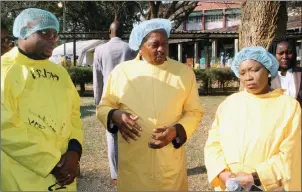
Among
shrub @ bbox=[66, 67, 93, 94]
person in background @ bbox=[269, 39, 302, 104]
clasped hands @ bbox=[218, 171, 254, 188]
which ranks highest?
person in background @ bbox=[269, 39, 302, 104]

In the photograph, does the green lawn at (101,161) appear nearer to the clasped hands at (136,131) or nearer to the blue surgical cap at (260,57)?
the clasped hands at (136,131)

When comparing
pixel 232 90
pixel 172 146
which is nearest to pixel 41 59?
pixel 172 146

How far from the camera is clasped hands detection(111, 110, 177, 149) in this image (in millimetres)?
2920

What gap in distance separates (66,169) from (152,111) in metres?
0.79

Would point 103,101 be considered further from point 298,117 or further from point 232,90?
point 232,90

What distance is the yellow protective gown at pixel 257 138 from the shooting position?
8.36 feet

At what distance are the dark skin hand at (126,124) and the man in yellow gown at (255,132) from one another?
0.50 meters

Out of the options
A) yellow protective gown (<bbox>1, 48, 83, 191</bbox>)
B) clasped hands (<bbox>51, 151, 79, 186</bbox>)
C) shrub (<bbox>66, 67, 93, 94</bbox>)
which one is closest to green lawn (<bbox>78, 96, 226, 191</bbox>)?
clasped hands (<bbox>51, 151, 79, 186</bbox>)

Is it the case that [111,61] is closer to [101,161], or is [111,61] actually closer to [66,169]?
[101,161]

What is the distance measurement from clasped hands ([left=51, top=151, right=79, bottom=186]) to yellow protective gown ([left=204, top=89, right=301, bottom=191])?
83 cm

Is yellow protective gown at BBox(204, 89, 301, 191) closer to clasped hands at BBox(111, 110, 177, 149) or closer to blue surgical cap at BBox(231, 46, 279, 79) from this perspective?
blue surgical cap at BBox(231, 46, 279, 79)

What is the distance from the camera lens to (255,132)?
103 inches

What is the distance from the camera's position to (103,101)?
3.21 meters

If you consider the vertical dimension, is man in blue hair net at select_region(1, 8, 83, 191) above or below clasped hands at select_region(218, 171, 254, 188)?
above
